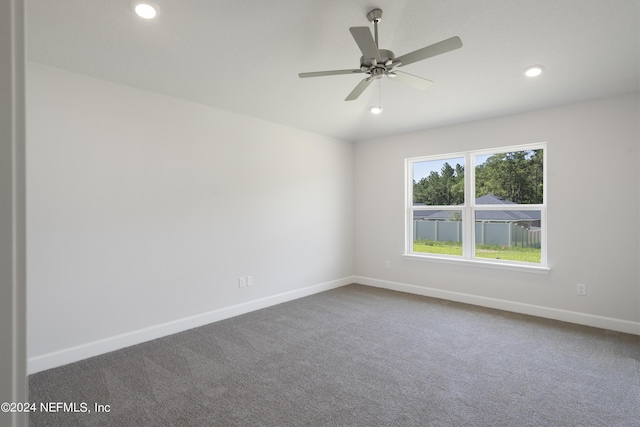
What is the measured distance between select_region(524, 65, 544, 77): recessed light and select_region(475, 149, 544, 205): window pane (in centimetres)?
136

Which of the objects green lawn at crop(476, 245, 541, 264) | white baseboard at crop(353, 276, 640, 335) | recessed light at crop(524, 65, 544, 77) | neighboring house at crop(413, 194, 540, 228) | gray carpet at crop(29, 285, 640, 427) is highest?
recessed light at crop(524, 65, 544, 77)

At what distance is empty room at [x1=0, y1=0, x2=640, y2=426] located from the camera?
227cm

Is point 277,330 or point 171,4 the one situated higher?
point 171,4

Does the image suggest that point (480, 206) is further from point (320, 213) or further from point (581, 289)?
point (320, 213)

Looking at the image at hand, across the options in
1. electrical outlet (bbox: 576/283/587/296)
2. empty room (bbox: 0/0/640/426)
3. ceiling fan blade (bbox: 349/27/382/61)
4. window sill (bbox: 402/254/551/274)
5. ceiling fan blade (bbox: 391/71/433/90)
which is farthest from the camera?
window sill (bbox: 402/254/551/274)

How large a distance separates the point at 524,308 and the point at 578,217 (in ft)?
4.01

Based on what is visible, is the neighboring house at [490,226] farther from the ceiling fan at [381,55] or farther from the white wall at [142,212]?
the ceiling fan at [381,55]

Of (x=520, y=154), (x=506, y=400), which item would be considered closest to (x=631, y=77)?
(x=520, y=154)

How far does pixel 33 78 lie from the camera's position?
2715mm

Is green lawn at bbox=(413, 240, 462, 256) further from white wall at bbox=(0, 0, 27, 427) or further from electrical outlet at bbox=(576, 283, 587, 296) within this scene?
white wall at bbox=(0, 0, 27, 427)

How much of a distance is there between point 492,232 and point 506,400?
263cm

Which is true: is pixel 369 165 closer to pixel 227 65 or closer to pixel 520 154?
pixel 520 154

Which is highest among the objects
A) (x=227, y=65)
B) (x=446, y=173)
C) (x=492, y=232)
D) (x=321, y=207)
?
(x=227, y=65)

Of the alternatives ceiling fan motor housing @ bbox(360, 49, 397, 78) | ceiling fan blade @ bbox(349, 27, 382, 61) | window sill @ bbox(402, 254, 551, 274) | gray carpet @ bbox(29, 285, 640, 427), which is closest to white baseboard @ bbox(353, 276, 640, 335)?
gray carpet @ bbox(29, 285, 640, 427)
